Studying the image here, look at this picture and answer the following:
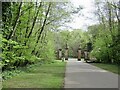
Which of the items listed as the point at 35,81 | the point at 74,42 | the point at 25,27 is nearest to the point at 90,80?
the point at 35,81

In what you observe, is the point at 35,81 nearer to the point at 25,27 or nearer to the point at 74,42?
the point at 25,27

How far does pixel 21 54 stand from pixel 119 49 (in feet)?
50.3

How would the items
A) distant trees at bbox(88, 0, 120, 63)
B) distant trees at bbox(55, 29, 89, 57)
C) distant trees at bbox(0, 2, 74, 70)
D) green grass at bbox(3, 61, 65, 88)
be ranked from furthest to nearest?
distant trees at bbox(55, 29, 89, 57) → distant trees at bbox(88, 0, 120, 63) → distant trees at bbox(0, 2, 74, 70) → green grass at bbox(3, 61, 65, 88)

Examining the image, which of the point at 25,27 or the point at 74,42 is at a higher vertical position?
the point at 74,42

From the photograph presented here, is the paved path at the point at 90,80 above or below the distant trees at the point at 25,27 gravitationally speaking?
below

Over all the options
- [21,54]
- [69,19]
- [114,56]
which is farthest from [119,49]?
[21,54]

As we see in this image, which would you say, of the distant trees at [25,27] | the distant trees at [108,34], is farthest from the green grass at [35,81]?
the distant trees at [108,34]

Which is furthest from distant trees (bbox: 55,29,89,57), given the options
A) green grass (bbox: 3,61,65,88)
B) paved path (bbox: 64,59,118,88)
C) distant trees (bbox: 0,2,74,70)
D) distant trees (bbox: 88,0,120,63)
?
green grass (bbox: 3,61,65,88)

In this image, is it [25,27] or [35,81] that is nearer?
[35,81]

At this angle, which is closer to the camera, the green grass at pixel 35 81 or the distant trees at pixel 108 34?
the green grass at pixel 35 81

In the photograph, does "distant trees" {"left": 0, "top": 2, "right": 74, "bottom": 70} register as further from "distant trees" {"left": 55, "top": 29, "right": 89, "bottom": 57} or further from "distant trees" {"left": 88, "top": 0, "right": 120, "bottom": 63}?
"distant trees" {"left": 55, "top": 29, "right": 89, "bottom": 57}

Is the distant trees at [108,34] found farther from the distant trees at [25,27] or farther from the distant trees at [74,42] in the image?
the distant trees at [74,42]

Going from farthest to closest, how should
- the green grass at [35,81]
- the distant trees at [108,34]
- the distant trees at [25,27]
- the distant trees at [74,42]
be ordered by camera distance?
the distant trees at [74,42]
the distant trees at [108,34]
the distant trees at [25,27]
the green grass at [35,81]

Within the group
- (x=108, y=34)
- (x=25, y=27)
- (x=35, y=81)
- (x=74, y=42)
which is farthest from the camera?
(x=74, y=42)
